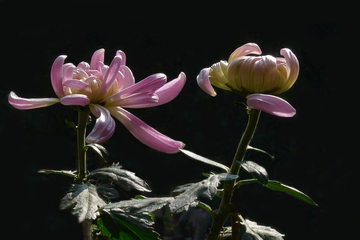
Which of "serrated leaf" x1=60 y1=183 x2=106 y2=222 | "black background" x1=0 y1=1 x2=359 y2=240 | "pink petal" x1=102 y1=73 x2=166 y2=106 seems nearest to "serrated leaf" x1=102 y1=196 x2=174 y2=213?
"serrated leaf" x1=60 y1=183 x2=106 y2=222

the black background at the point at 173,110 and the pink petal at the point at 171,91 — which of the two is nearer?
the pink petal at the point at 171,91

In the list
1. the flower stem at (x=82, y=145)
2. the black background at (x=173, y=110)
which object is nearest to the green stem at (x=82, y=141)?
the flower stem at (x=82, y=145)

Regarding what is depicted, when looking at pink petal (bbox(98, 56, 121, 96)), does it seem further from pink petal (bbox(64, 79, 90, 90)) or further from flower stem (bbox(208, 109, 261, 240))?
flower stem (bbox(208, 109, 261, 240))

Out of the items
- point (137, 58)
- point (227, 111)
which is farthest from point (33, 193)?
point (227, 111)

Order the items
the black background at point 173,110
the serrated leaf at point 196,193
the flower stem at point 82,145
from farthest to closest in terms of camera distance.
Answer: the black background at point 173,110
the flower stem at point 82,145
the serrated leaf at point 196,193

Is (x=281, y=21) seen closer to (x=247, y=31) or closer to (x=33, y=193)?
(x=247, y=31)

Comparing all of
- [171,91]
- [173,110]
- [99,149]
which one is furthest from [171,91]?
[173,110]

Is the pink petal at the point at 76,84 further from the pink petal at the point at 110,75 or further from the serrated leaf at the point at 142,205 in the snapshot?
the serrated leaf at the point at 142,205
